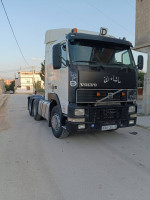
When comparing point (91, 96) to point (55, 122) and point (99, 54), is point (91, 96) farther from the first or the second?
point (55, 122)

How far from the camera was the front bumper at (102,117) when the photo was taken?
172 inches

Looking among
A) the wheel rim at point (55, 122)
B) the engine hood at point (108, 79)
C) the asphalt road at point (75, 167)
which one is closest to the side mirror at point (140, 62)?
the engine hood at point (108, 79)

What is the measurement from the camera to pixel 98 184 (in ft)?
9.45

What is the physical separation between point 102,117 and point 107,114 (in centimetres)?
18

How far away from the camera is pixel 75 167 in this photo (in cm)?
346

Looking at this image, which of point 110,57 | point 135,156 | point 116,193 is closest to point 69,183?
point 116,193

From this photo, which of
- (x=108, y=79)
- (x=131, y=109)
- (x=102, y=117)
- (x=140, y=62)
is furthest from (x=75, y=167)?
(x=140, y=62)

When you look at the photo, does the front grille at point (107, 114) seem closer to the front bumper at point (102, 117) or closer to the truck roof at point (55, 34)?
the front bumper at point (102, 117)

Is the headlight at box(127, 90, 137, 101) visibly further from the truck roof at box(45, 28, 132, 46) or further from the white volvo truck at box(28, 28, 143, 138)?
the truck roof at box(45, 28, 132, 46)

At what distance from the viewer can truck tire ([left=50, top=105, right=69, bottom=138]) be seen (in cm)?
508

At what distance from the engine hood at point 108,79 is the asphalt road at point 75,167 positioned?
169 cm

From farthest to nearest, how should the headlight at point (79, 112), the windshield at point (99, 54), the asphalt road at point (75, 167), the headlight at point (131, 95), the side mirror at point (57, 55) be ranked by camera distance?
the headlight at point (131, 95)
the side mirror at point (57, 55)
the windshield at point (99, 54)
the headlight at point (79, 112)
the asphalt road at point (75, 167)

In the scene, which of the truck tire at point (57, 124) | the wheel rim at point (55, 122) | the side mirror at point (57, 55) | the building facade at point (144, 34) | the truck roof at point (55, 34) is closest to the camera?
Result: the side mirror at point (57, 55)

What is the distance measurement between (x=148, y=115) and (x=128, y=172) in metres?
6.67
